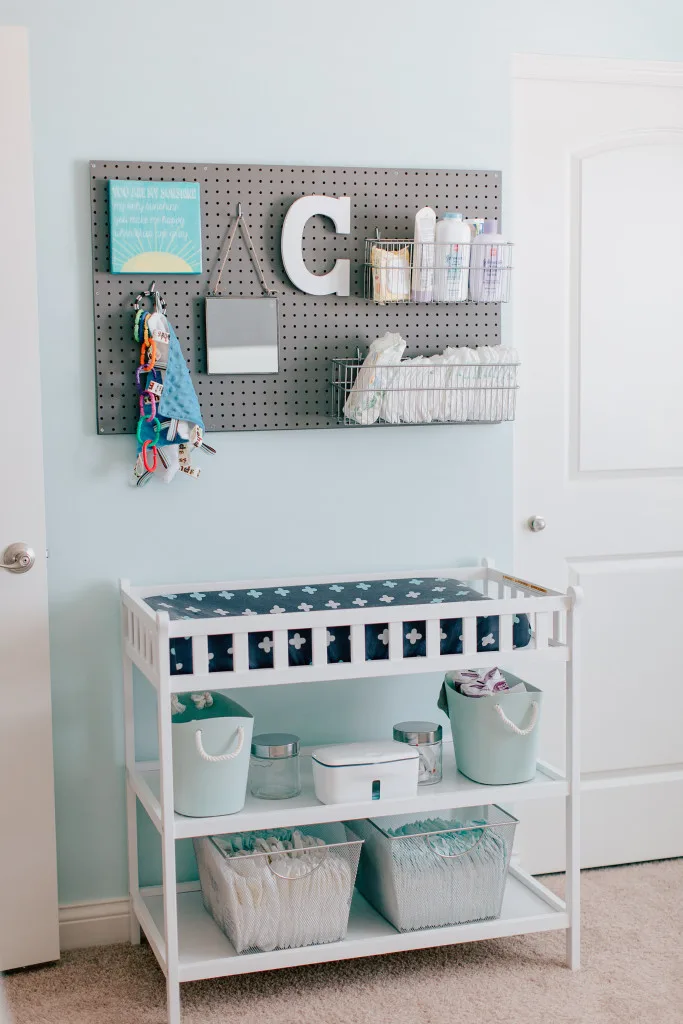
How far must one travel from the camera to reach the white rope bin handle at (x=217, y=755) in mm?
2002

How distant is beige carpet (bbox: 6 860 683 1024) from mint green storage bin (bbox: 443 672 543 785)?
42 cm

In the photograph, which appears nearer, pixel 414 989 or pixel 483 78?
pixel 414 989

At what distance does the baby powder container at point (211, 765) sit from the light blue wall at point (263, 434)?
0.40 metres

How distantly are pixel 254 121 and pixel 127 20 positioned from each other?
334 millimetres

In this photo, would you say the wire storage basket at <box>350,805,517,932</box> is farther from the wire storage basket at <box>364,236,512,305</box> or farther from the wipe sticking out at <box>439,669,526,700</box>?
the wire storage basket at <box>364,236,512,305</box>

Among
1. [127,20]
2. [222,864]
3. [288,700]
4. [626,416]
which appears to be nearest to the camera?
[222,864]

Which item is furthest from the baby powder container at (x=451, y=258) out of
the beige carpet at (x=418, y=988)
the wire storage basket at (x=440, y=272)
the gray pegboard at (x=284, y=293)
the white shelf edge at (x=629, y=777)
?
the beige carpet at (x=418, y=988)

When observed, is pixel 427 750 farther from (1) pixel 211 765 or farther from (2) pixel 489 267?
(2) pixel 489 267

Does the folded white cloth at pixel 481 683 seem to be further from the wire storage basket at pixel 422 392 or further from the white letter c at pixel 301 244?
the white letter c at pixel 301 244

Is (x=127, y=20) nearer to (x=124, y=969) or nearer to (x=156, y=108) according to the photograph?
(x=156, y=108)

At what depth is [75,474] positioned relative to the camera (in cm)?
233

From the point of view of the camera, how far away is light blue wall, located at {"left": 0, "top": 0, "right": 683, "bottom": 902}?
229 cm

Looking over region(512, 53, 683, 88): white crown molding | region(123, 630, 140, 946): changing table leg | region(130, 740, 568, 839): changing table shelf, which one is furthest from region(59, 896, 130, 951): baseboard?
region(512, 53, 683, 88): white crown molding

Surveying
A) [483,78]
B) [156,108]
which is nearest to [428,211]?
[483,78]
